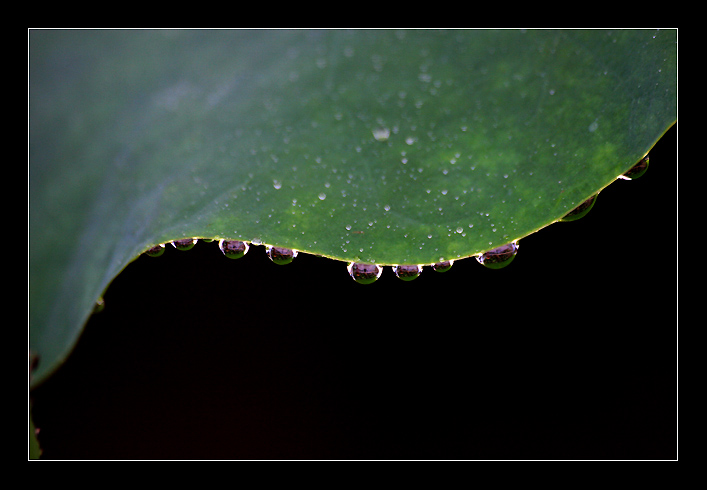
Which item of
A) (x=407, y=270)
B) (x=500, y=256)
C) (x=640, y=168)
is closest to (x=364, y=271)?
(x=407, y=270)

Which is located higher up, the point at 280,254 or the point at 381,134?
the point at 381,134

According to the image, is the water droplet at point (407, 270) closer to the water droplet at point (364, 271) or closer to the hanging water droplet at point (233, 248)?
the water droplet at point (364, 271)

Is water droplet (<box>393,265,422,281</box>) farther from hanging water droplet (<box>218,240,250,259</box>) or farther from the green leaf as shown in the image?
hanging water droplet (<box>218,240,250,259</box>)

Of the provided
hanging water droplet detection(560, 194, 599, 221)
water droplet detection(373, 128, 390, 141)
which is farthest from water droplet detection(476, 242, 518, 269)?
water droplet detection(373, 128, 390, 141)

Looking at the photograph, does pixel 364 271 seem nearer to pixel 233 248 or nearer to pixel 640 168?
pixel 233 248

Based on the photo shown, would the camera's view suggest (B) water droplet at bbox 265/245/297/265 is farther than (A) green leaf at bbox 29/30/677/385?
Yes

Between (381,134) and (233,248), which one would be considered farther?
(233,248)

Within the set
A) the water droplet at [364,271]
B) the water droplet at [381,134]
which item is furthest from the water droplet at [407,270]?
the water droplet at [381,134]

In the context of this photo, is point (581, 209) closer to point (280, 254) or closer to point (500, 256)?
point (500, 256)
